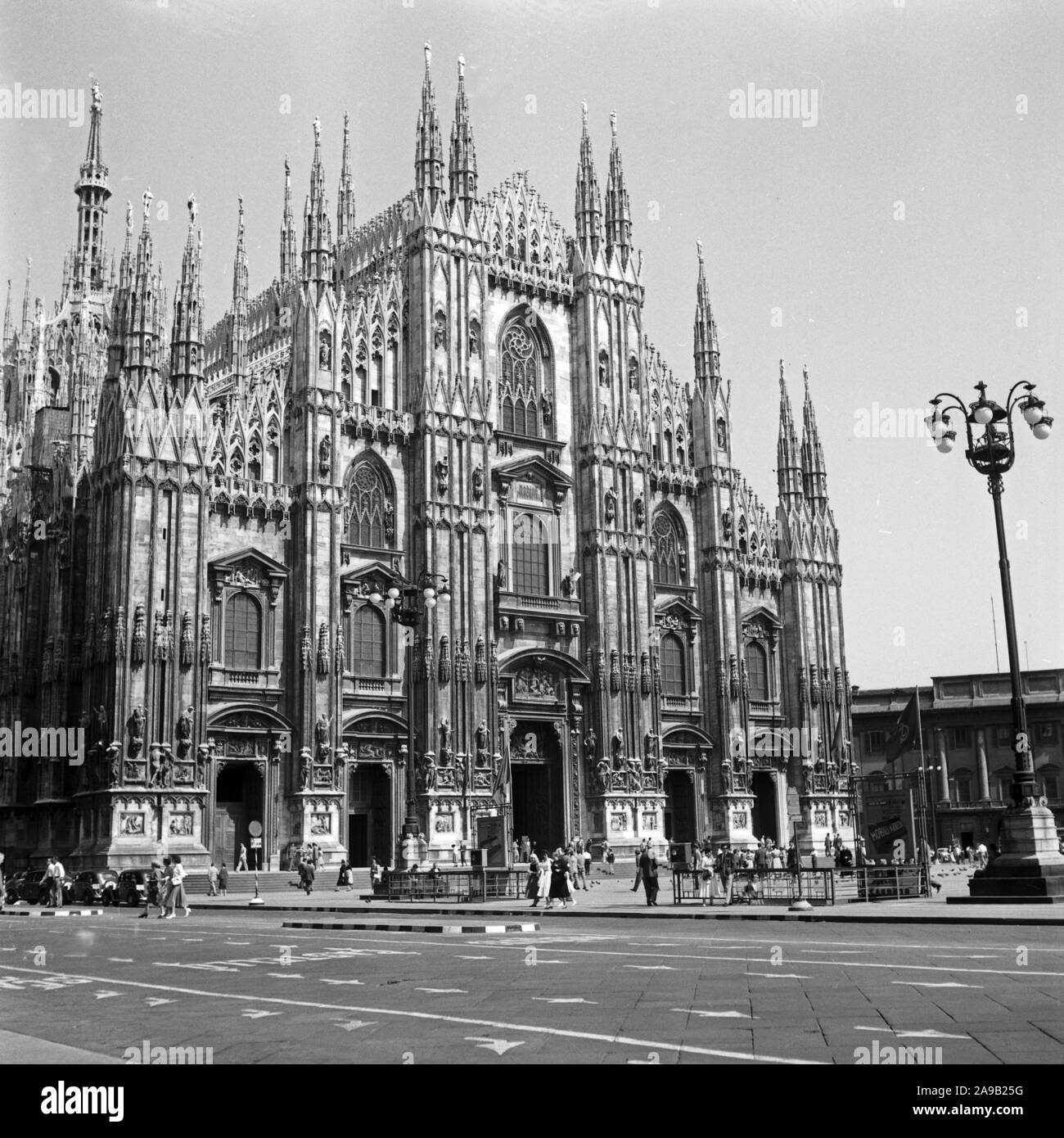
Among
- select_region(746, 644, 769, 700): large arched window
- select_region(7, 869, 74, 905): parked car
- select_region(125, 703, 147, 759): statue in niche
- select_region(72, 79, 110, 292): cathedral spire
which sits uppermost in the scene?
select_region(72, 79, 110, 292): cathedral spire

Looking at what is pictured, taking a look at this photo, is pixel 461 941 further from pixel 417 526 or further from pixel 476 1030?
pixel 417 526

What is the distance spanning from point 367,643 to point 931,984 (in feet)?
134

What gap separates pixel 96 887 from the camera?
1709 inches

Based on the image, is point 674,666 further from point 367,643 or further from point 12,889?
point 12,889

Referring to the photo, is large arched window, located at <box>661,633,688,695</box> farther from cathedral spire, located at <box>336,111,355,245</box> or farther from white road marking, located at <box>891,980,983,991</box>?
white road marking, located at <box>891,980,983,991</box>

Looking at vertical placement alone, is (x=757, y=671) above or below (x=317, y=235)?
below

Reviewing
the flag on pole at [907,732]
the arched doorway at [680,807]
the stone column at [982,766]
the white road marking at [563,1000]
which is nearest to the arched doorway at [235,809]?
the arched doorway at [680,807]

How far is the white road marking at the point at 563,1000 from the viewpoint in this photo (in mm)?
12528

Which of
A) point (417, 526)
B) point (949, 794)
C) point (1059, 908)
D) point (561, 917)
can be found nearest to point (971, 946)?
point (1059, 908)

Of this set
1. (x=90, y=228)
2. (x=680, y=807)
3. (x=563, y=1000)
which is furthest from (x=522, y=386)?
(x=563, y=1000)

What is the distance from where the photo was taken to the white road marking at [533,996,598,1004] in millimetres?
12528

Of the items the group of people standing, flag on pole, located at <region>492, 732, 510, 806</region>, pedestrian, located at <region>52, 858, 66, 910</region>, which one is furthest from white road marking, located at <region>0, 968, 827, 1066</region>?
flag on pole, located at <region>492, 732, 510, 806</region>

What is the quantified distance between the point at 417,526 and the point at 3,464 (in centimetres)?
2411

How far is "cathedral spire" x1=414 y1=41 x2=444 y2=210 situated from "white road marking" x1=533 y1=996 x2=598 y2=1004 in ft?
158
